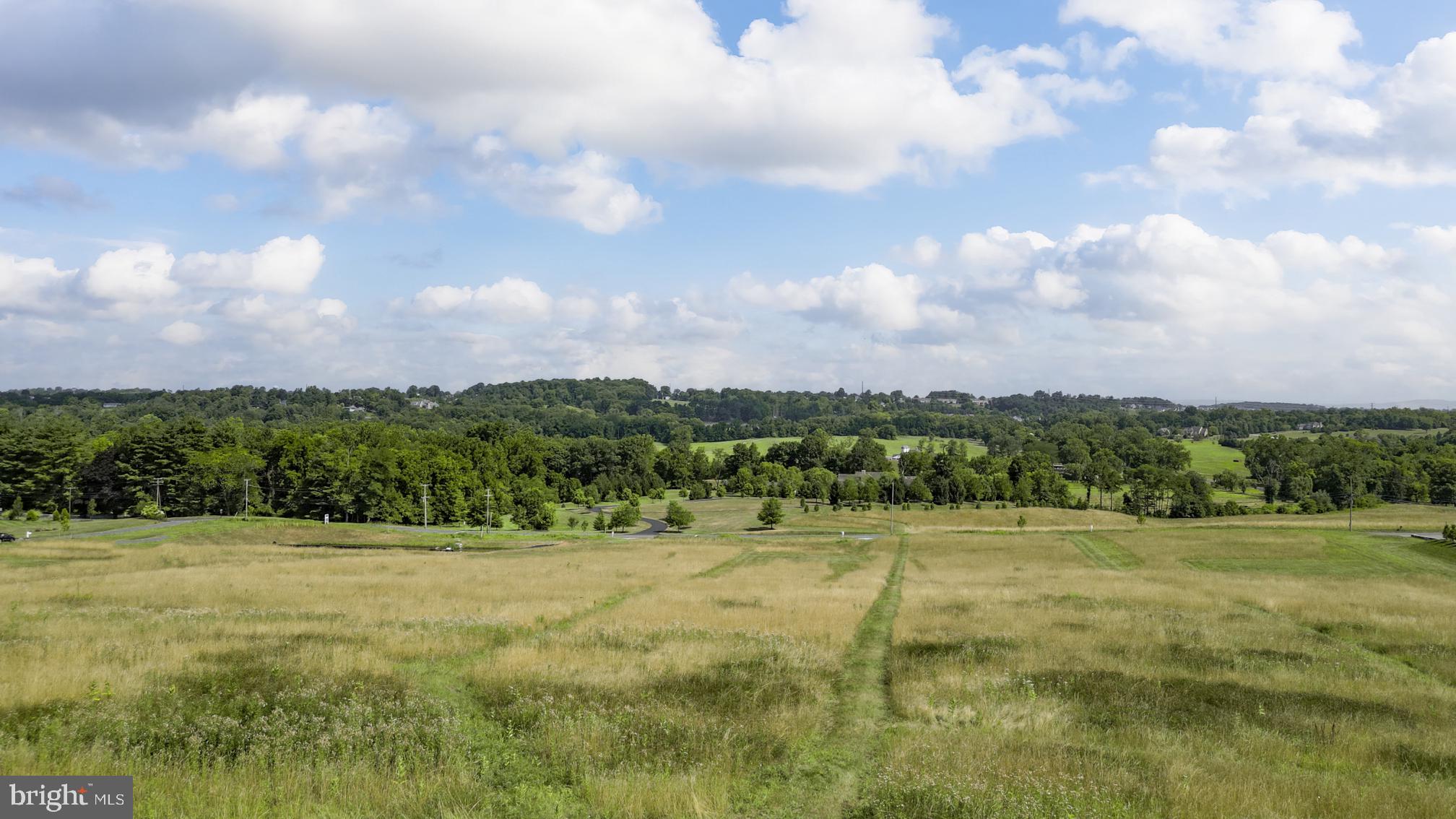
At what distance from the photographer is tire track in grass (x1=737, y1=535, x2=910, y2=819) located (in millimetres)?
11633

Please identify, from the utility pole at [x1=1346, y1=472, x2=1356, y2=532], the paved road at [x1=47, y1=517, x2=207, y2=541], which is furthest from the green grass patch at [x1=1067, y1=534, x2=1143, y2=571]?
the paved road at [x1=47, y1=517, x2=207, y2=541]

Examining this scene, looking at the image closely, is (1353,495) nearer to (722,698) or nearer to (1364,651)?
(1364,651)

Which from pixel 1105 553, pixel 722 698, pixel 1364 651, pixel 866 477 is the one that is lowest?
pixel 866 477

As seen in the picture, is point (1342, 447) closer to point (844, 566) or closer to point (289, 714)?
point (844, 566)

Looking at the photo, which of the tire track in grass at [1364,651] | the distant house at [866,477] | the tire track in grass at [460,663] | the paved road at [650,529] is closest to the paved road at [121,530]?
the paved road at [650,529]

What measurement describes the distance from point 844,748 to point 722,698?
11.8ft

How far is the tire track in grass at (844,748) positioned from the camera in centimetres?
1163

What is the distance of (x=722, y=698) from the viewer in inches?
673

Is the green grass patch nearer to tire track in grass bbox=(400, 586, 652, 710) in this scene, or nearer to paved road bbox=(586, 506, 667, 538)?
tire track in grass bbox=(400, 586, 652, 710)

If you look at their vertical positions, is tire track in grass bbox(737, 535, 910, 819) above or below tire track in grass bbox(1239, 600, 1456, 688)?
above

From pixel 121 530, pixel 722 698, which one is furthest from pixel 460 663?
pixel 121 530

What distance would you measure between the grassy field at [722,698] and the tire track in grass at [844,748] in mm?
77

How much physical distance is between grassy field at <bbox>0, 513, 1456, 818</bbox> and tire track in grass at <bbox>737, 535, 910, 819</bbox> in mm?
77

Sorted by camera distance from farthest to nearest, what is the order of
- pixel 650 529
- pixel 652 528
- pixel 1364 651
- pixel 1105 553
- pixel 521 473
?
pixel 521 473 < pixel 652 528 < pixel 650 529 < pixel 1105 553 < pixel 1364 651
